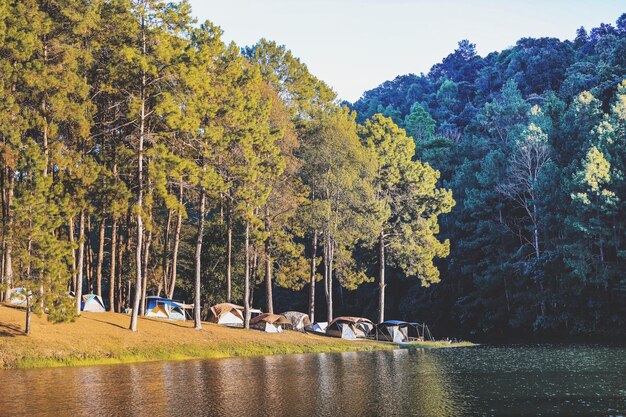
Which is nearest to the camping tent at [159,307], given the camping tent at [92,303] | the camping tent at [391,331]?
the camping tent at [92,303]

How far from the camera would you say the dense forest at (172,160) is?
37.7 metres

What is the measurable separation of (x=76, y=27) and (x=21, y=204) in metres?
13.1

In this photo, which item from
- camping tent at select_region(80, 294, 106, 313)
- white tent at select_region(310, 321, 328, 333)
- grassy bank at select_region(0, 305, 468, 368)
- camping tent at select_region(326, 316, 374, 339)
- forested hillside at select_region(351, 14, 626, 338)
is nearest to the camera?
grassy bank at select_region(0, 305, 468, 368)

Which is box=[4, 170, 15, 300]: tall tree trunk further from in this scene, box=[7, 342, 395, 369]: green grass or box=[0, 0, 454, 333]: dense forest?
box=[7, 342, 395, 369]: green grass

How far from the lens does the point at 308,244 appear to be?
100 meters

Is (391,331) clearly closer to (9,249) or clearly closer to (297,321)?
(297,321)

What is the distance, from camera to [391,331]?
66.8 m

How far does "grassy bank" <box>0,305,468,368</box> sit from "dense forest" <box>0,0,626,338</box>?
1707mm

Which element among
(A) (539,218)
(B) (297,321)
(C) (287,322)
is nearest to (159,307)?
(C) (287,322)

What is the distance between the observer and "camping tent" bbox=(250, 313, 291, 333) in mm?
59503

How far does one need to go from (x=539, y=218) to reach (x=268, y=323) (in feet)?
130

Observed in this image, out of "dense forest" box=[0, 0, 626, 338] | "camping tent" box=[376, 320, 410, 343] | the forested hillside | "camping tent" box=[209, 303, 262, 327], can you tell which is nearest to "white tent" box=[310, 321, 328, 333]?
"dense forest" box=[0, 0, 626, 338]

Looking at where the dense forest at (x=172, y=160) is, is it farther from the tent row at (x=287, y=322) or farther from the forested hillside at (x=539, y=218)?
the forested hillside at (x=539, y=218)

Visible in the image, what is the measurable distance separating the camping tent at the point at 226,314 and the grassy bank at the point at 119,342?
9242 millimetres
